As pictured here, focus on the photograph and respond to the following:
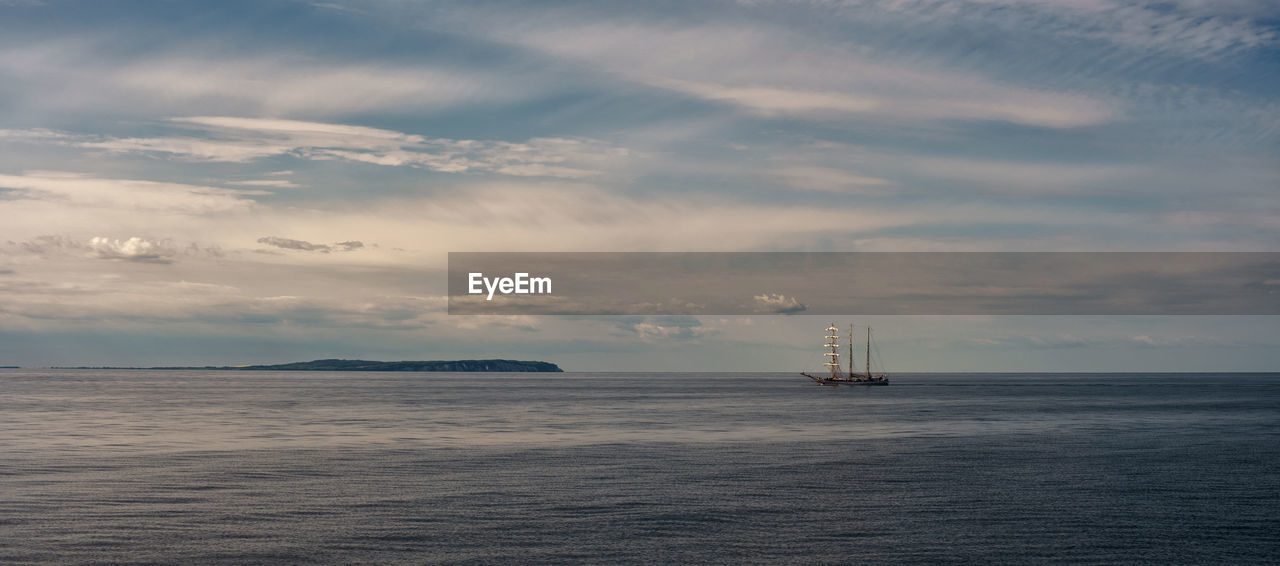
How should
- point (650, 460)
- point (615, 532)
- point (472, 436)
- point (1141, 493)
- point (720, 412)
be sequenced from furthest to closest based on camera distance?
point (720, 412) < point (472, 436) < point (650, 460) < point (1141, 493) < point (615, 532)

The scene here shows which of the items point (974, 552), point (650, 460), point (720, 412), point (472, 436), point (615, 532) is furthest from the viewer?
point (720, 412)

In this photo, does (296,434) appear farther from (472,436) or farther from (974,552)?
(974,552)

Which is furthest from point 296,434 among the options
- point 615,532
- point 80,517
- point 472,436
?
point 615,532

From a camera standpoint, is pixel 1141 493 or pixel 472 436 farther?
pixel 472 436

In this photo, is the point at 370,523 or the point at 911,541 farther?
the point at 370,523

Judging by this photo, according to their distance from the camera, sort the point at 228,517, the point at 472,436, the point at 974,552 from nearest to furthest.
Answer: the point at 974,552, the point at 228,517, the point at 472,436

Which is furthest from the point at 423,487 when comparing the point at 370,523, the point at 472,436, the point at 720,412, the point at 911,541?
the point at 720,412

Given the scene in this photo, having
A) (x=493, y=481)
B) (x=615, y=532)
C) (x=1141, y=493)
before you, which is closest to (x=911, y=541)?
(x=615, y=532)

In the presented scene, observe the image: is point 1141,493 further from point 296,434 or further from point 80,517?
point 296,434
